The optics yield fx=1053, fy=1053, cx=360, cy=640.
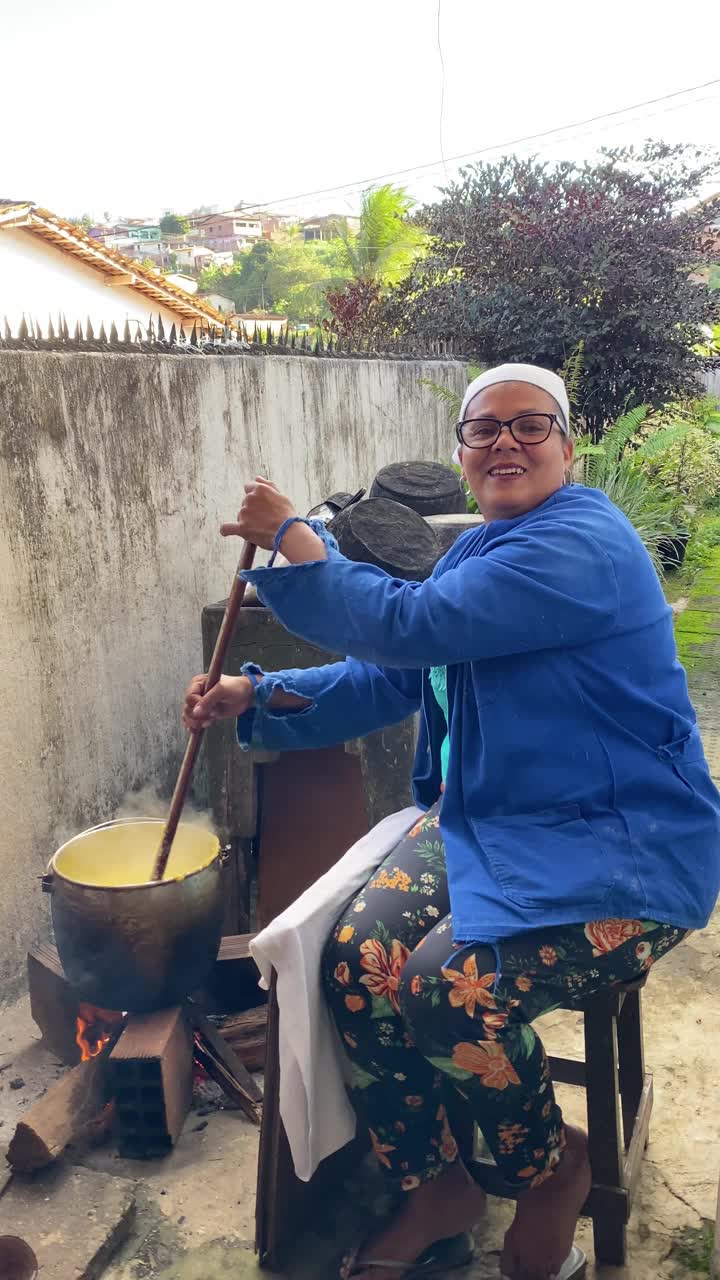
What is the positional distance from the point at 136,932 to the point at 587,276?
886 cm

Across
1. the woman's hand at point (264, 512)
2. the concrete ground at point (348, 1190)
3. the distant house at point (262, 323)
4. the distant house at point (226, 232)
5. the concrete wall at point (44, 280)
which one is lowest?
the concrete ground at point (348, 1190)

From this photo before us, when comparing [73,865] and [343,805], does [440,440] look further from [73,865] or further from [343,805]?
[73,865]

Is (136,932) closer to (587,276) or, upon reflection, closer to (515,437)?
(515,437)

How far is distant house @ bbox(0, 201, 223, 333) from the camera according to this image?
15859 millimetres

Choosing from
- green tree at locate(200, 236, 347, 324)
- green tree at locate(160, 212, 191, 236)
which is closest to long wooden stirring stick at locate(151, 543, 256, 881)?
green tree at locate(200, 236, 347, 324)

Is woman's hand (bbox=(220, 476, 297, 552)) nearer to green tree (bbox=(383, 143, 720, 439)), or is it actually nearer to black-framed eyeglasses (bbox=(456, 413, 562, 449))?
black-framed eyeglasses (bbox=(456, 413, 562, 449))

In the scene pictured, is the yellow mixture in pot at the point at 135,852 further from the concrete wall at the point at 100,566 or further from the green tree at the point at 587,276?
the green tree at the point at 587,276

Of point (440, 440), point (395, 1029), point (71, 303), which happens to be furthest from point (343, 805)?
point (71, 303)

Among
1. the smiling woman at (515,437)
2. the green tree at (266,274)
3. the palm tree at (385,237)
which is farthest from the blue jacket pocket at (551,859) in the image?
the green tree at (266,274)

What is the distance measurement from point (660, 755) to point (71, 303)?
1780 cm

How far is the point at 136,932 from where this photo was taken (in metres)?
2.91

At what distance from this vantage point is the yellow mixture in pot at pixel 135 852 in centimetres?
328

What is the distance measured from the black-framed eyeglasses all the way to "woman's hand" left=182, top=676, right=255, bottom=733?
2.63 feet

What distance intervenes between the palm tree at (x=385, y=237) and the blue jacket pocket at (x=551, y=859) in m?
15.6
